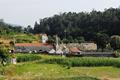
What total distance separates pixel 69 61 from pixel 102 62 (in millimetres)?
4160

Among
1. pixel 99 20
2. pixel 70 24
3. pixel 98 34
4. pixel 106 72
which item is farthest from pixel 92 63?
pixel 70 24

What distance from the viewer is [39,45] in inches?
2992

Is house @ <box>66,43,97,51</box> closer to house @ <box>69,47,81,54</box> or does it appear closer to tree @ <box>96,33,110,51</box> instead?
tree @ <box>96,33,110,51</box>

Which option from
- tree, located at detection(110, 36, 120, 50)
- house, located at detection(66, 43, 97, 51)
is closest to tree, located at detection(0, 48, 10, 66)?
house, located at detection(66, 43, 97, 51)

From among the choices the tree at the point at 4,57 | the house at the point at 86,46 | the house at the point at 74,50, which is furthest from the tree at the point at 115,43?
the tree at the point at 4,57

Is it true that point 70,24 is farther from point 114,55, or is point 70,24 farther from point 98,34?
point 114,55

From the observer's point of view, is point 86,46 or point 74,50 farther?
point 86,46

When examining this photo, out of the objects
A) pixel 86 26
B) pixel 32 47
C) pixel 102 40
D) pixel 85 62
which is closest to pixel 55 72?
pixel 85 62

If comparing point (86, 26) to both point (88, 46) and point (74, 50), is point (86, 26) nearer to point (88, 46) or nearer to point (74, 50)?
point (88, 46)

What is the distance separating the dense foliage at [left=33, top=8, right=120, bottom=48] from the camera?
94125 millimetres

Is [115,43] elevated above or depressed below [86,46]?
above

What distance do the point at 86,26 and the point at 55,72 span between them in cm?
6037

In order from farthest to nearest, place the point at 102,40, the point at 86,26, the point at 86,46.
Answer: the point at 86,26, the point at 102,40, the point at 86,46

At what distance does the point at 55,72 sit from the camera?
1789 inches
